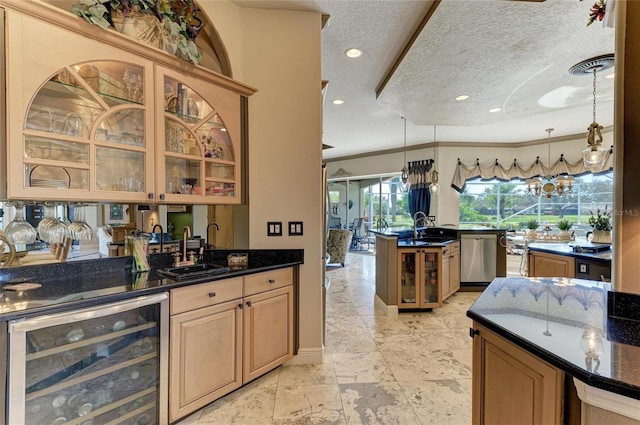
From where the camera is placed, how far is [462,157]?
7.03m

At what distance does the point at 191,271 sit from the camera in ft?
7.18

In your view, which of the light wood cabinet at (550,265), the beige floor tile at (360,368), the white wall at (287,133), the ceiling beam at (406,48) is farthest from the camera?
the light wood cabinet at (550,265)

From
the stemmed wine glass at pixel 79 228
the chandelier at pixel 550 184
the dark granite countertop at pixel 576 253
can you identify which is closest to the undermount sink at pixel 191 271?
the stemmed wine glass at pixel 79 228

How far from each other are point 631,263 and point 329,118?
15.1ft

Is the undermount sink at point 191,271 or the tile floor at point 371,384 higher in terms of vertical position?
the undermount sink at point 191,271

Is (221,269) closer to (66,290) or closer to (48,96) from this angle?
(66,290)

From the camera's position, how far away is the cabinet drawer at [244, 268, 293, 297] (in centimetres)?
214

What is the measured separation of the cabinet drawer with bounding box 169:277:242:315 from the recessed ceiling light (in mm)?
2381

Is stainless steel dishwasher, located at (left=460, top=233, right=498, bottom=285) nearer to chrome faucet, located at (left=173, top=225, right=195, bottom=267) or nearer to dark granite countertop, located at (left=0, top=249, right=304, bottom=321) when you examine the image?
dark granite countertop, located at (left=0, top=249, right=304, bottom=321)

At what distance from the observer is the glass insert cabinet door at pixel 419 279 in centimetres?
382

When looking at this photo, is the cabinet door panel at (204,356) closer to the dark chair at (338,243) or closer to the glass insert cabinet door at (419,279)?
the glass insert cabinet door at (419,279)

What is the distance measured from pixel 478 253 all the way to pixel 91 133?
5.11m

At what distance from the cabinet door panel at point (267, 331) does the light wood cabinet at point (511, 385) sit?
4.69 feet

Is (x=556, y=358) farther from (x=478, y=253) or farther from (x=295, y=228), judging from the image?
(x=478, y=253)
